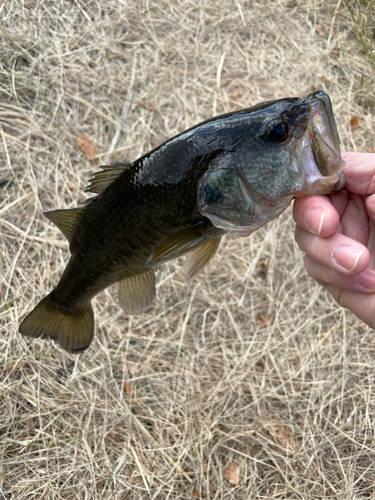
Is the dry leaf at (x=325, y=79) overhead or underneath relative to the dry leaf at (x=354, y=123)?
overhead

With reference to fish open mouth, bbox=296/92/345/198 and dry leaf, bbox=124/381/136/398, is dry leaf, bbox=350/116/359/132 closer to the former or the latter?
fish open mouth, bbox=296/92/345/198

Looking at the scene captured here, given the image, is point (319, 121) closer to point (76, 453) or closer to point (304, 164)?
point (304, 164)

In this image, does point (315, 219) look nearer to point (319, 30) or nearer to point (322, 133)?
point (322, 133)

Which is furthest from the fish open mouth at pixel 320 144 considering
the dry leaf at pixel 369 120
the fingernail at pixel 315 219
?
the dry leaf at pixel 369 120

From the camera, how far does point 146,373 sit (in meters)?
2.94

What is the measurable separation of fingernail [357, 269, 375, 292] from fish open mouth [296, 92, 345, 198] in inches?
18.7

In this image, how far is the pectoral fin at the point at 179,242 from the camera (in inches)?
60.2

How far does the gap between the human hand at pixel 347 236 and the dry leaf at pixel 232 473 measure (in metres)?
1.52

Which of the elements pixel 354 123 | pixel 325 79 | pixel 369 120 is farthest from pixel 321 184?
pixel 325 79

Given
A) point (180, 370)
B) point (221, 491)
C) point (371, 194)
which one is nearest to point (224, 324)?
point (180, 370)

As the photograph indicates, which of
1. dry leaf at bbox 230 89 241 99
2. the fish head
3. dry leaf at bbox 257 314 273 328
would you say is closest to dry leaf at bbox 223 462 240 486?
dry leaf at bbox 257 314 273 328

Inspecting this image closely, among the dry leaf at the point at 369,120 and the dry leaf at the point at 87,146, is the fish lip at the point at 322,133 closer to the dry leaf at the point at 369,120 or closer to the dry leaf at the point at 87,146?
the dry leaf at the point at 87,146

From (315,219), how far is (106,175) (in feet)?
2.76

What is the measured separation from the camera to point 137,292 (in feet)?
6.66
